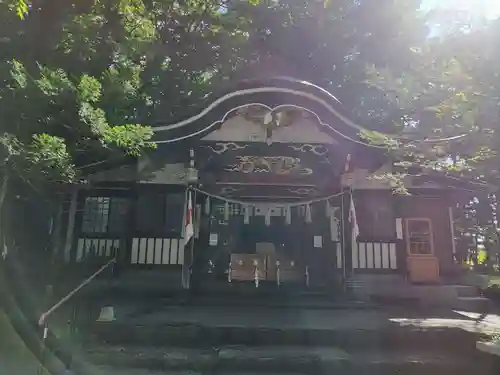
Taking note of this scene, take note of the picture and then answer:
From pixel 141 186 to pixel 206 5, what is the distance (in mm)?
8122

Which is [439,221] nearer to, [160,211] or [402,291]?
[402,291]

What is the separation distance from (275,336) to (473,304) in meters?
7.84

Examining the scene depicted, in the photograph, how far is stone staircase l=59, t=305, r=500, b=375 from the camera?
740cm

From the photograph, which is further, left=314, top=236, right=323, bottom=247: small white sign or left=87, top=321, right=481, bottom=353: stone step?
left=314, top=236, right=323, bottom=247: small white sign

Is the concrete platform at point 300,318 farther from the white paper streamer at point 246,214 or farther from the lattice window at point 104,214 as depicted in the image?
the lattice window at point 104,214

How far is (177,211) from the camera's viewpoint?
12617mm

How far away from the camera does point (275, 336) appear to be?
8328 millimetres

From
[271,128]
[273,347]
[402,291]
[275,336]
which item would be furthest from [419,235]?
[273,347]

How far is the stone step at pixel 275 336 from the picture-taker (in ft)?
27.0

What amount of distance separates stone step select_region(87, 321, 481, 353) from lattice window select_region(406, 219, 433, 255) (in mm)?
4825

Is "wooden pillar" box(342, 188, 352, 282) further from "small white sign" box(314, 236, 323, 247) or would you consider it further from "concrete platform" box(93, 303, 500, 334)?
"concrete platform" box(93, 303, 500, 334)

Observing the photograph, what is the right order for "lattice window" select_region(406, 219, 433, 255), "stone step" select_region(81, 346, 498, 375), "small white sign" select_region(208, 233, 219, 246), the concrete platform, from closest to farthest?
"stone step" select_region(81, 346, 498, 375) → the concrete platform → "small white sign" select_region(208, 233, 219, 246) → "lattice window" select_region(406, 219, 433, 255)

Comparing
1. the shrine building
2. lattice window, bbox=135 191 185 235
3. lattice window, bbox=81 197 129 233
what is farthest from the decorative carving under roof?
lattice window, bbox=81 197 129 233

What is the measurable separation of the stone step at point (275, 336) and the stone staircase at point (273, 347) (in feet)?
0.05
